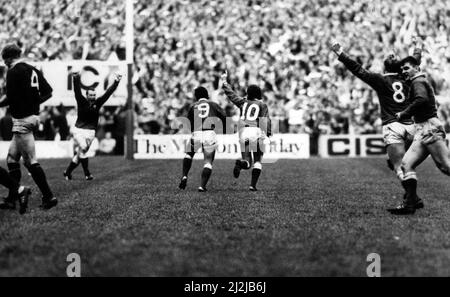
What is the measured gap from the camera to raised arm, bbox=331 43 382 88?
10242 millimetres

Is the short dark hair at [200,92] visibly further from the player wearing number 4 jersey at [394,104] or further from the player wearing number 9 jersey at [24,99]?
the player wearing number 9 jersey at [24,99]

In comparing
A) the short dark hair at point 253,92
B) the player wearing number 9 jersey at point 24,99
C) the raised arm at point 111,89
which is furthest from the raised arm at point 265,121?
the player wearing number 9 jersey at point 24,99

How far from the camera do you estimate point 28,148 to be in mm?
9883

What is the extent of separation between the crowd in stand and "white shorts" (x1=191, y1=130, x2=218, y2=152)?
15.2m

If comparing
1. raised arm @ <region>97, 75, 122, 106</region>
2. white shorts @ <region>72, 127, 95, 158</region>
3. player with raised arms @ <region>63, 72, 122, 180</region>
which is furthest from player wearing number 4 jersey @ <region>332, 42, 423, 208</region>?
white shorts @ <region>72, 127, 95, 158</region>

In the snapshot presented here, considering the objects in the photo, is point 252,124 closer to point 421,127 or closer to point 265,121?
point 265,121

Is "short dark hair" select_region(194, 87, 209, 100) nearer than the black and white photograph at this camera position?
No

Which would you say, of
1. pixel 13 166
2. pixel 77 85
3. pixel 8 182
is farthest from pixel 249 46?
pixel 8 182

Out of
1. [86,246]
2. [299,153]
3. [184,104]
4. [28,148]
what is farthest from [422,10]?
[86,246]

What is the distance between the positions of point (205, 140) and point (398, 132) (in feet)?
13.3

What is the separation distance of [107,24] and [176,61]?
14.5 feet

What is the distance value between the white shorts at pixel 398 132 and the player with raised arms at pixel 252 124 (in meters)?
3.29

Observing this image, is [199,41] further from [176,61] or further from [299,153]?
[299,153]

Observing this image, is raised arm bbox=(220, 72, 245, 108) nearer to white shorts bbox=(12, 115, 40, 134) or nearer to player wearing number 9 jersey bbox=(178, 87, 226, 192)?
player wearing number 9 jersey bbox=(178, 87, 226, 192)
